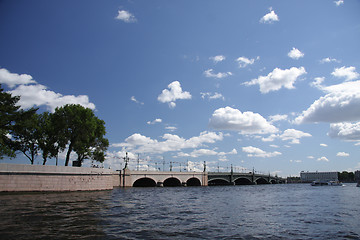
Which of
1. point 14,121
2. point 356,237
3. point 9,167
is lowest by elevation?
point 356,237

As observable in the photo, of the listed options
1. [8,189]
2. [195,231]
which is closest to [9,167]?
[8,189]

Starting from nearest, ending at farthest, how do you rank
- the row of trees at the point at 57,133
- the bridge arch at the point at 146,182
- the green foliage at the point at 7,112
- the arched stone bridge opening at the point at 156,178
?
the green foliage at the point at 7,112
the row of trees at the point at 57,133
the arched stone bridge opening at the point at 156,178
the bridge arch at the point at 146,182

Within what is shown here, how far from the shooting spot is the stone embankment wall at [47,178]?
1228 inches

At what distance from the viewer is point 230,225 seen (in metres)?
15.1

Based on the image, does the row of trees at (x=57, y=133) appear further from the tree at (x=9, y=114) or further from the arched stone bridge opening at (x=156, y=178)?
the arched stone bridge opening at (x=156, y=178)

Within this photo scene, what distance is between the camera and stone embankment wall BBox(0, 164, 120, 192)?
3119cm

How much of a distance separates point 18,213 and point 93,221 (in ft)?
18.4

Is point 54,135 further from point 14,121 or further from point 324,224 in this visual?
point 324,224

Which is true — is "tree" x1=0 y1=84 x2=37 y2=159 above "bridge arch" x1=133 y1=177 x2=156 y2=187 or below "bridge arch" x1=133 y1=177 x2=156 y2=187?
above

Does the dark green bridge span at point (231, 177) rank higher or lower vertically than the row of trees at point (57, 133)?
lower

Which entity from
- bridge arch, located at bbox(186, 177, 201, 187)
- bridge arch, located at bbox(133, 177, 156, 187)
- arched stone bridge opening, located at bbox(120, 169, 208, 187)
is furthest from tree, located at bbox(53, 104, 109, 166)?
bridge arch, located at bbox(186, 177, 201, 187)

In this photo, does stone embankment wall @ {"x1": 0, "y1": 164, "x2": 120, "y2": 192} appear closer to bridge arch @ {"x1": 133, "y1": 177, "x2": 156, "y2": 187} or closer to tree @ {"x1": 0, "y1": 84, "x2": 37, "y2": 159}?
tree @ {"x1": 0, "y1": 84, "x2": 37, "y2": 159}

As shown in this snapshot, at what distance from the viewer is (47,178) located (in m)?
35.6

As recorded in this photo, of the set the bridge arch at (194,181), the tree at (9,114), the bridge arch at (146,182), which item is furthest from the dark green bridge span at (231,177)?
the tree at (9,114)
